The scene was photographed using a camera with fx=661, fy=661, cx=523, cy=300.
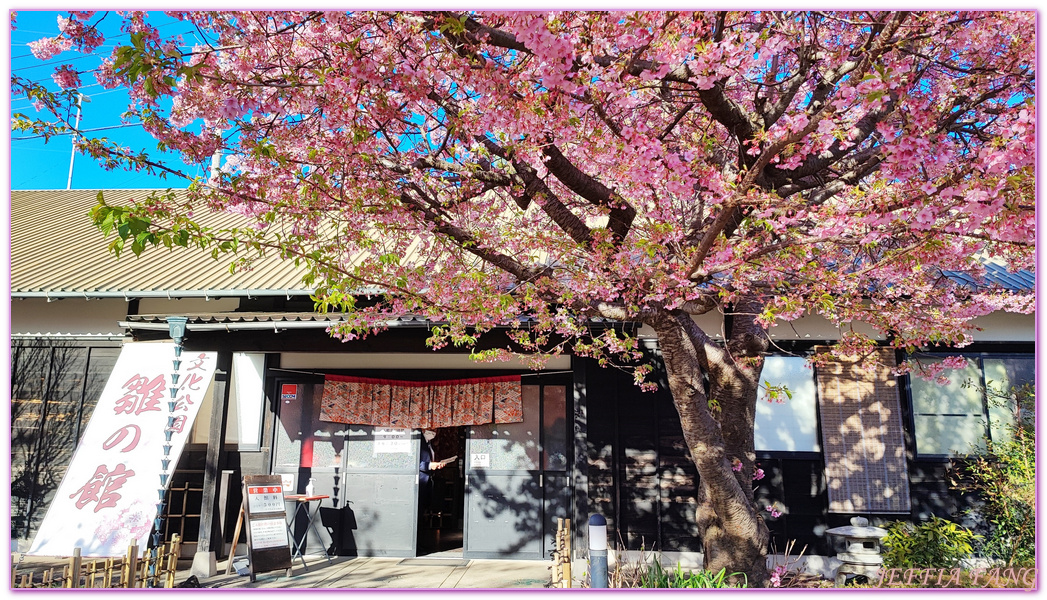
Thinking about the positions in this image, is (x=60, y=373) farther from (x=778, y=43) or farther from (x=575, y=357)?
(x=778, y=43)

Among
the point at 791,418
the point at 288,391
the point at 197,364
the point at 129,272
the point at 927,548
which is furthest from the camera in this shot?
the point at 288,391

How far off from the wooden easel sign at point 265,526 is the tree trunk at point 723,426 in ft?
14.6

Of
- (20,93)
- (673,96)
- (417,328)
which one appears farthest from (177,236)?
(417,328)

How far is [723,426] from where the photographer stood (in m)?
5.29

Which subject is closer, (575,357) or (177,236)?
(177,236)

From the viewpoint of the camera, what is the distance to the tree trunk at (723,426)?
484cm

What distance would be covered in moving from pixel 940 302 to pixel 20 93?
7547mm

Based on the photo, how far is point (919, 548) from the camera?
5945 mm

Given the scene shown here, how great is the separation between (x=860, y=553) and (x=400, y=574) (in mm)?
Answer: 4628

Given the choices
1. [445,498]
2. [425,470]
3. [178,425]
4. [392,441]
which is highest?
[178,425]

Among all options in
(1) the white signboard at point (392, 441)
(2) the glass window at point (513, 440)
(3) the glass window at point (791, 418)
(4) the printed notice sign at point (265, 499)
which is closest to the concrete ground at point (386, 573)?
(4) the printed notice sign at point (265, 499)

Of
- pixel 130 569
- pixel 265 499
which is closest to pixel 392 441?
pixel 265 499

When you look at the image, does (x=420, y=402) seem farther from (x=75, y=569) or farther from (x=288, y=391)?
(x=75, y=569)

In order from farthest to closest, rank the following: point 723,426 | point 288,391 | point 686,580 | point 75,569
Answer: point 288,391 < point 723,426 < point 686,580 < point 75,569
